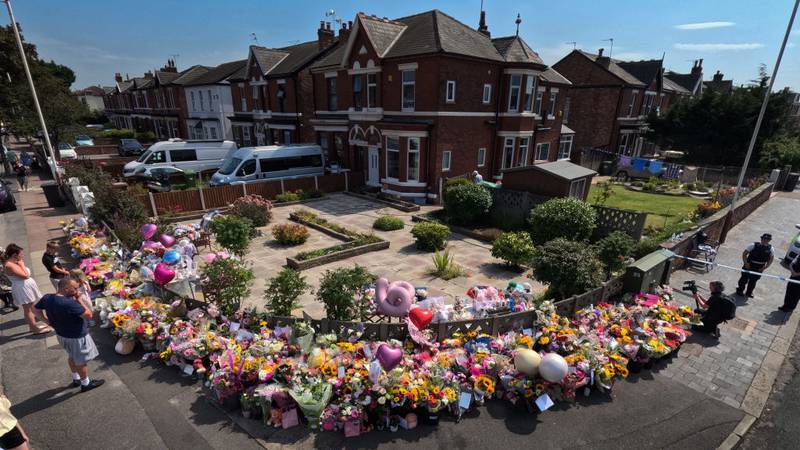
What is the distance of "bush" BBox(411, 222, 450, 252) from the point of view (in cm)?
1241

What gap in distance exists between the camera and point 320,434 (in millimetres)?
5242

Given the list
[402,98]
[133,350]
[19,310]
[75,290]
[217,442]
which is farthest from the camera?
[402,98]

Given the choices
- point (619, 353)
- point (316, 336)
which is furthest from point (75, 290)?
point (619, 353)

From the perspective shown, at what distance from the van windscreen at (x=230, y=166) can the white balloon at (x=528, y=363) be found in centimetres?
1789

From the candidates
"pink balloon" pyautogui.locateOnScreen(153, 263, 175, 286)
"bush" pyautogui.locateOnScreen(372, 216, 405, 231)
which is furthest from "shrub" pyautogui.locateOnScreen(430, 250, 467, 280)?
"pink balloon" pyautogui.locateOnScreen(153, 263, 175, 286)

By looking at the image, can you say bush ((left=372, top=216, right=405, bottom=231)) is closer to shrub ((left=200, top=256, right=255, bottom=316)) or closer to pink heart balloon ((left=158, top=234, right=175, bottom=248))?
pink heart balloon ((left=158, top=234, right=175, bottom=248))

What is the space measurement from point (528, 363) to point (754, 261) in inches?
277

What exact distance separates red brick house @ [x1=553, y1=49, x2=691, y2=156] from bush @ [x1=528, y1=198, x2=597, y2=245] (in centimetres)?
2343

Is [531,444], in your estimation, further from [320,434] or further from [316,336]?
[316,336]

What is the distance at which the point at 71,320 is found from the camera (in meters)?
5.54

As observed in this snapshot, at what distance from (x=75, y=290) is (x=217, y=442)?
3.09 metres

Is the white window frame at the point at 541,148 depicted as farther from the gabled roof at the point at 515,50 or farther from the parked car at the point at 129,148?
the parked car at the point at 129,148

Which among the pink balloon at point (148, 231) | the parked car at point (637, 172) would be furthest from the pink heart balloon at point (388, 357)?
the parked car at point (637, 172)

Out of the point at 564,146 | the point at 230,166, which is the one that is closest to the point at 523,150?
the point at 564,146
